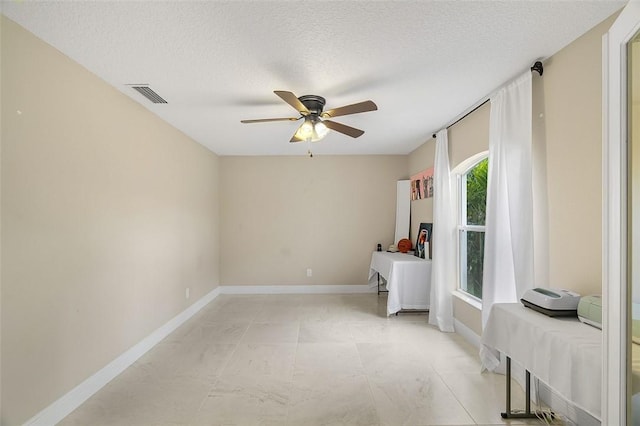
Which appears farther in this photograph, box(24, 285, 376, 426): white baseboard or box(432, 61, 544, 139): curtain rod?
box(432, 61, 544, 139): curtain rod

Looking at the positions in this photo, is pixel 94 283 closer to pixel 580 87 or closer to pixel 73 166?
pixel 73 166

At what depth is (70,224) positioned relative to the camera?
228 centimetres

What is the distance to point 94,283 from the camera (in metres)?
2.52

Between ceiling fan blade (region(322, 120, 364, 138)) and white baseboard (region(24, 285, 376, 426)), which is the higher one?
ceiling fan blade (region(322, 120, 364, 138))

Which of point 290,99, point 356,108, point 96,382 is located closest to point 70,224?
point 96,382

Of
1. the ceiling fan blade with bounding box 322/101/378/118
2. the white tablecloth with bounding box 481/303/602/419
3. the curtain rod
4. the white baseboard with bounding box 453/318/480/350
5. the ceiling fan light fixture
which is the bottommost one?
the white baseboard with bounding box 453/318/480/350

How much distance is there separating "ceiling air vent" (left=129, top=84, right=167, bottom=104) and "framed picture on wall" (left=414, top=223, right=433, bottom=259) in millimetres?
3805

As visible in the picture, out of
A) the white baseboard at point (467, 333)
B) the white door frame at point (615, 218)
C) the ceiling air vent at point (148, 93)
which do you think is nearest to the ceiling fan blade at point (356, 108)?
the white door frame at point (615, 218)

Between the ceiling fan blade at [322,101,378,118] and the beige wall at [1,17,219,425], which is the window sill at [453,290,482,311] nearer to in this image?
the ceiling fan blade at [322,101,378,118]

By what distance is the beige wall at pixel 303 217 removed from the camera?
5789 millimetres

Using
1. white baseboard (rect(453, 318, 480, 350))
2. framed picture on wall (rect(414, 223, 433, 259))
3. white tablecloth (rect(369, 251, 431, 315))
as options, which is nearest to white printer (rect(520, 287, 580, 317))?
white baseboard (rect(453, 318, 480, 350))

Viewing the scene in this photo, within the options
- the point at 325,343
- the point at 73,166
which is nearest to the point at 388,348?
the point at 325,343

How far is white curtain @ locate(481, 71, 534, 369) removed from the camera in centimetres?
242

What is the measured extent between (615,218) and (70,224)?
3.18 m
